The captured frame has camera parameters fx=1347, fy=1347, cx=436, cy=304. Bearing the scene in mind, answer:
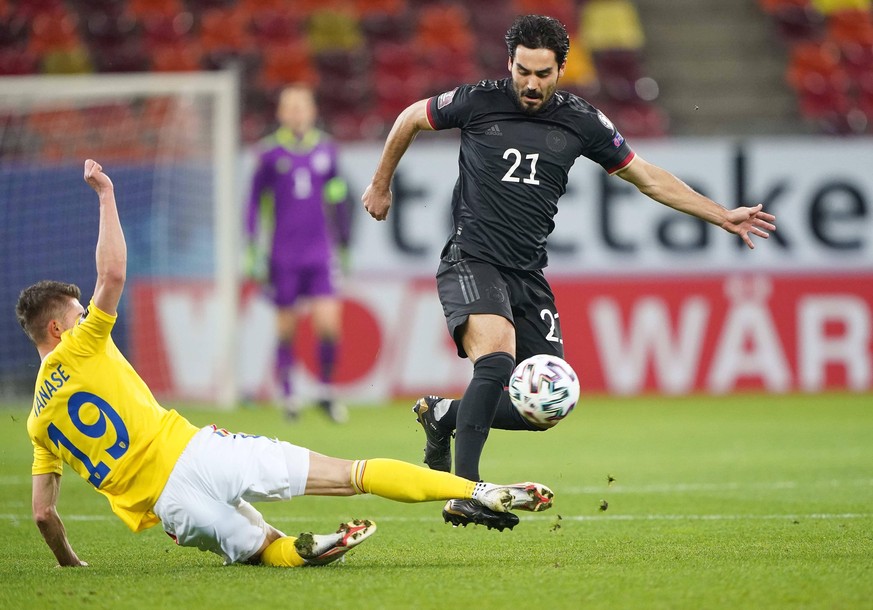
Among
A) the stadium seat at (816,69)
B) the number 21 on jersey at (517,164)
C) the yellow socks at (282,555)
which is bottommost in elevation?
the yellow socks at (282,555)

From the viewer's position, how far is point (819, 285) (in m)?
13.0

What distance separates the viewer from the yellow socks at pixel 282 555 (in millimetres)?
4793

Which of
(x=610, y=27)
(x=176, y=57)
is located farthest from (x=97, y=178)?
(x=610, y=27)

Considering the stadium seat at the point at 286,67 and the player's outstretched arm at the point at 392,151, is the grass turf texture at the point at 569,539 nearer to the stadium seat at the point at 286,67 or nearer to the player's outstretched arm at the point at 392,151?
the player's outstretched arm at the point at 392,151

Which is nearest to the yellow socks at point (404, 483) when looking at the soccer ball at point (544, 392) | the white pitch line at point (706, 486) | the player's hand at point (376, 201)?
the soccer ball at point (544, 392)

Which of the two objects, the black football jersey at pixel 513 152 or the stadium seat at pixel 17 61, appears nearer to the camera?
the black football jersey at pixel 513 152

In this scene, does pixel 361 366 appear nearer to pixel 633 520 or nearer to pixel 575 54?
pixel 575 54

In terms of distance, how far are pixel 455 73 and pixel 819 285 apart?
5092mm

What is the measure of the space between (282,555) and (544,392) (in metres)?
1.16

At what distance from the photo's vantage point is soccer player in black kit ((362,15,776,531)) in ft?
18.1

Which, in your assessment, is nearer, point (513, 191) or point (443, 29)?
point (513, 191)

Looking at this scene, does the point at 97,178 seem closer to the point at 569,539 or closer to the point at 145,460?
the point at 145,460

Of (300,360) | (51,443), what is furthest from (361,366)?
(51,443)

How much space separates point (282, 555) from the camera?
4.82 metres
